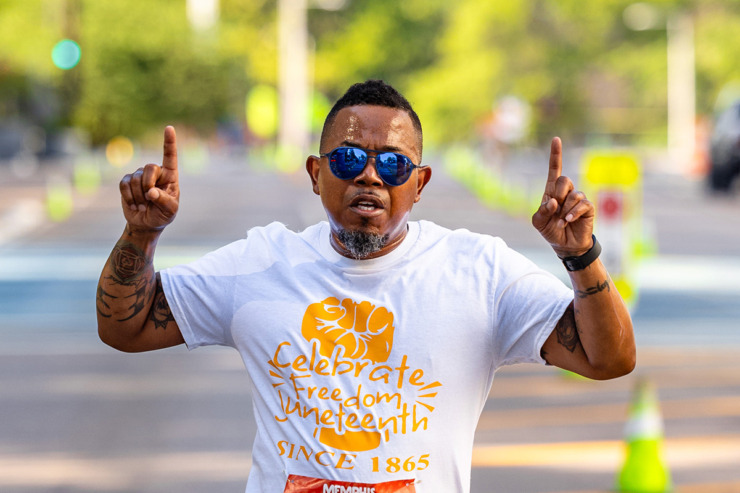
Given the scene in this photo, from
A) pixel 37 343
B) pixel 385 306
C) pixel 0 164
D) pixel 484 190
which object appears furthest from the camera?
pixel 0 164

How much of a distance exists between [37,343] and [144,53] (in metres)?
44.1

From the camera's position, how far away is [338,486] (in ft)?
9.61

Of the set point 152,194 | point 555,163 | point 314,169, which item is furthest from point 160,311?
point 555,163

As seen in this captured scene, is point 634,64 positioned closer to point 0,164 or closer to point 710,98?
point 710,98

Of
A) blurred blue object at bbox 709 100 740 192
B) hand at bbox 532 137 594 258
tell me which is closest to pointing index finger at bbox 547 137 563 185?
hand at bbox 532 137 594 258

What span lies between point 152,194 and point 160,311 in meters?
0.30

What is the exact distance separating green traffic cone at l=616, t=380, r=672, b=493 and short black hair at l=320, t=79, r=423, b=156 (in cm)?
389

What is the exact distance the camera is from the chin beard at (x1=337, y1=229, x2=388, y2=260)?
299cm

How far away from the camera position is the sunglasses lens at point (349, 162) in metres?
3.01

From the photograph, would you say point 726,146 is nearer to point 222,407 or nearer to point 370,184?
point 222,407

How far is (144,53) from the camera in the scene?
5466 cm

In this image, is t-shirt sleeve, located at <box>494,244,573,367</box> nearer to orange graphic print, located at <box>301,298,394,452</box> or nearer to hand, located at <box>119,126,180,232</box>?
orange graphic print, located at <box>301,298,394,452</box>

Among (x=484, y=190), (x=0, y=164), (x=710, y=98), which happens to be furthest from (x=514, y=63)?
(x=484, y=190)

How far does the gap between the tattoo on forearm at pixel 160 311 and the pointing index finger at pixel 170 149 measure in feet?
0.87
